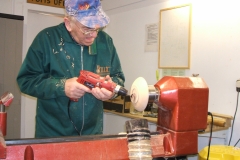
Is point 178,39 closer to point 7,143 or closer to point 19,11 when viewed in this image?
point 19,11

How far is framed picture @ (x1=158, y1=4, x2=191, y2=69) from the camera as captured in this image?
8.46 ft

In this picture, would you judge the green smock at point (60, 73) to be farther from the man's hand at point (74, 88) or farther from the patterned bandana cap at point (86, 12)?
the patterned bandana cap at point (86, 12)

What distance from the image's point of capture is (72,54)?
4.40 feet

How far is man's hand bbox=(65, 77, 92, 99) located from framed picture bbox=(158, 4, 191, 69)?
167 cm

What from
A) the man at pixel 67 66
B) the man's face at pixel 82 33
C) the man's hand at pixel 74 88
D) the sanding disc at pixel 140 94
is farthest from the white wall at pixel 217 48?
the sanding disc at pixel 140 94

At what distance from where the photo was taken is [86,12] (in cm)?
119

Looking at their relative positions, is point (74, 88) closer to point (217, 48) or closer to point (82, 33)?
point (82, 33)

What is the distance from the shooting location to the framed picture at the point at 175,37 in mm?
2580

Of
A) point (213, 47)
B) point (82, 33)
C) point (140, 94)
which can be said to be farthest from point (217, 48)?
point (140, 94)

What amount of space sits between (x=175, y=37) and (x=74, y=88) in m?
1.83

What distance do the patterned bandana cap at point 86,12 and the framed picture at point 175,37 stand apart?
1.57 meters

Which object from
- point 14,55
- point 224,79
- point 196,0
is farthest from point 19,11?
point 224,79

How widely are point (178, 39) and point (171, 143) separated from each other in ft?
6.60

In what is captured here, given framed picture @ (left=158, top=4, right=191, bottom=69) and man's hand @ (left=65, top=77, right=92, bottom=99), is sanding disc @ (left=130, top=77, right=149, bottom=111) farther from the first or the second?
framed picture @ (left=158, top=4, right=191, bottom=69)
